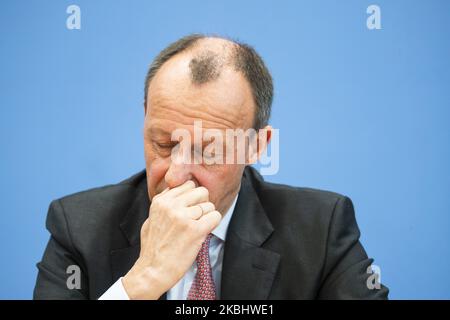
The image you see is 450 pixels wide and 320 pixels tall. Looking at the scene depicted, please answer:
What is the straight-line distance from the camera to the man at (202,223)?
5.35ft

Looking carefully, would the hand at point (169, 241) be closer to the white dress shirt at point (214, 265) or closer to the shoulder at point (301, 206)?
the white dress shirt at point (214, 265)

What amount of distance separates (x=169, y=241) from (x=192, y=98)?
1.53 feet

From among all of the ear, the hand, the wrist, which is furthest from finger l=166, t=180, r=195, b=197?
the ear

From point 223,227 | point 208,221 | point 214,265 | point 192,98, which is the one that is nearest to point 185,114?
point 192,98

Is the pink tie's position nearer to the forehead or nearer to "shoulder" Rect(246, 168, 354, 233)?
"shoulder" Rect(246, 168, 354, 233)

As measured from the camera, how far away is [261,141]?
202 centimetres

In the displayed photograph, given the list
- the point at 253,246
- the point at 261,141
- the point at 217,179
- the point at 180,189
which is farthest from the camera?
the point at 261,141

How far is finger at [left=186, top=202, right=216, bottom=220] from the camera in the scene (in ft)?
5.29

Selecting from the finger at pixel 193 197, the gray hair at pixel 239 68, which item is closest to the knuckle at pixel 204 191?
the finger at pixel 193 197

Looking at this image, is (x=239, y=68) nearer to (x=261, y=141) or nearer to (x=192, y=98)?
(x=192, y=98)

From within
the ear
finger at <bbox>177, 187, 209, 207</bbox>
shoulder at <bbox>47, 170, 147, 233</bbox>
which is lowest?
shoulder at <bbox>47, 170, 147, 233</bbox>

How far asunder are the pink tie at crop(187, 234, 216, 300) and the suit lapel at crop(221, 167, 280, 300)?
4 centimetres

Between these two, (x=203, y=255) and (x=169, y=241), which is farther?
(x=203, y=255)

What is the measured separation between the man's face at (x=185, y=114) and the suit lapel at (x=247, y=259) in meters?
0.20
